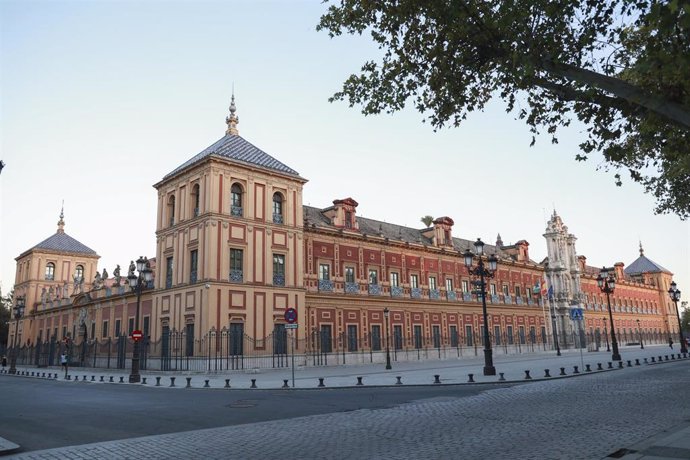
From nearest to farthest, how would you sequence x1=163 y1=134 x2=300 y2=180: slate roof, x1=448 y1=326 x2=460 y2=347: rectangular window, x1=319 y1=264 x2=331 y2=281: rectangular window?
x1=163 y1=134 x2=300 y2=180: slate roof, x1=319 y1=264 x2=331 y2=281: rectangular window, x1=448 y1=326 x2=460 y2=347: rectangular window

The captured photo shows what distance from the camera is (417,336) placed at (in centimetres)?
4216

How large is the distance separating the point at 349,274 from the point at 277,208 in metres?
7.94

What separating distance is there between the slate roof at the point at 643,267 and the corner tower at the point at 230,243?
7516cm

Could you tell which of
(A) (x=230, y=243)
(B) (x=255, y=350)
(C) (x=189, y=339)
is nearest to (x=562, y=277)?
(B) (x=255, y=350)

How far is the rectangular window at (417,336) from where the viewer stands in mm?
41781

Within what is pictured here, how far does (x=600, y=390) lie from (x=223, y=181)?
2248cm

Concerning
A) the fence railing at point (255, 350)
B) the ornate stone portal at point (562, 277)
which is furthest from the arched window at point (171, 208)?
the ornate stone portal at point (562, 277)

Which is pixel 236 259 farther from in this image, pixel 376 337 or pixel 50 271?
pixel 50 271

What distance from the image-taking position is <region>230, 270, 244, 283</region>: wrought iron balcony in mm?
30139

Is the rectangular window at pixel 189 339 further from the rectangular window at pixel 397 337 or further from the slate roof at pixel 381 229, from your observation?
the rectangular window at pixel 397 337

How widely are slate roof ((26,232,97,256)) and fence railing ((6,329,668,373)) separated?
451 inches

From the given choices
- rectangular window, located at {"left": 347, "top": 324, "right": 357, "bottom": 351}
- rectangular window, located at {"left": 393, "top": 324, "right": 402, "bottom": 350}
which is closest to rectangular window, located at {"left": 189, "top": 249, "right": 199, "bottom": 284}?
rectangular window, located at {"left": 347, "top": 324, "right": 357, "bottom": 351}

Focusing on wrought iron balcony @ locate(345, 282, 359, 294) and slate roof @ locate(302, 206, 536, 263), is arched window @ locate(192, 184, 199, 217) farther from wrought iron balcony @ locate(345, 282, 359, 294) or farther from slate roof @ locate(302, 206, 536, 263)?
wrought iron balcony @ locate(345, 282, 359, 294)

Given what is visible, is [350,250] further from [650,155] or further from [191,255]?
[650,155]
